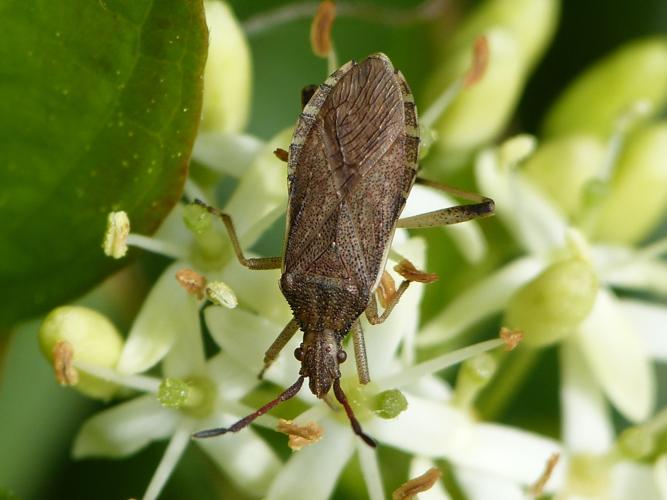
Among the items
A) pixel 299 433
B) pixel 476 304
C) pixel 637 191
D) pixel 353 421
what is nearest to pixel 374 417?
pixel 353 421

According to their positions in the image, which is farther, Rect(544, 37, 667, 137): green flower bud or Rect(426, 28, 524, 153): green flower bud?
Rect(544, 37, 667, 137): green flower bud

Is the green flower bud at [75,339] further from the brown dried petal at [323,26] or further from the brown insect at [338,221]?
the brown dried petal at [323,26]

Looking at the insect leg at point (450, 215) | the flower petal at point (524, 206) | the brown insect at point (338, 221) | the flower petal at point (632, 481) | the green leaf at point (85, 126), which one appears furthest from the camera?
the flower petal at point (524, 206)

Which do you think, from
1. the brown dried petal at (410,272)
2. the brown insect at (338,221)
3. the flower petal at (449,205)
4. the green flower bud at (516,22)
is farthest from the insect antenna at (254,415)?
the green flower bud at (516,22)

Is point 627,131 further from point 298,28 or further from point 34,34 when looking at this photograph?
point 34,34

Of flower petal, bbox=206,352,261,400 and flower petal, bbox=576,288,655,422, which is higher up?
flower petal, bbox=576,288,655,422

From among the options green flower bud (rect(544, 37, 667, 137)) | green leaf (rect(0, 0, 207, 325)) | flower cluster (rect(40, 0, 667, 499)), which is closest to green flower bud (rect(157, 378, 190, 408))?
Result: flower cluster (rect(40, 0, 667, 499))

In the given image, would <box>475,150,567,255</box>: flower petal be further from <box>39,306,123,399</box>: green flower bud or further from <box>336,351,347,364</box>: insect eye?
<box>39,306,123,399</box>: green flower bud
